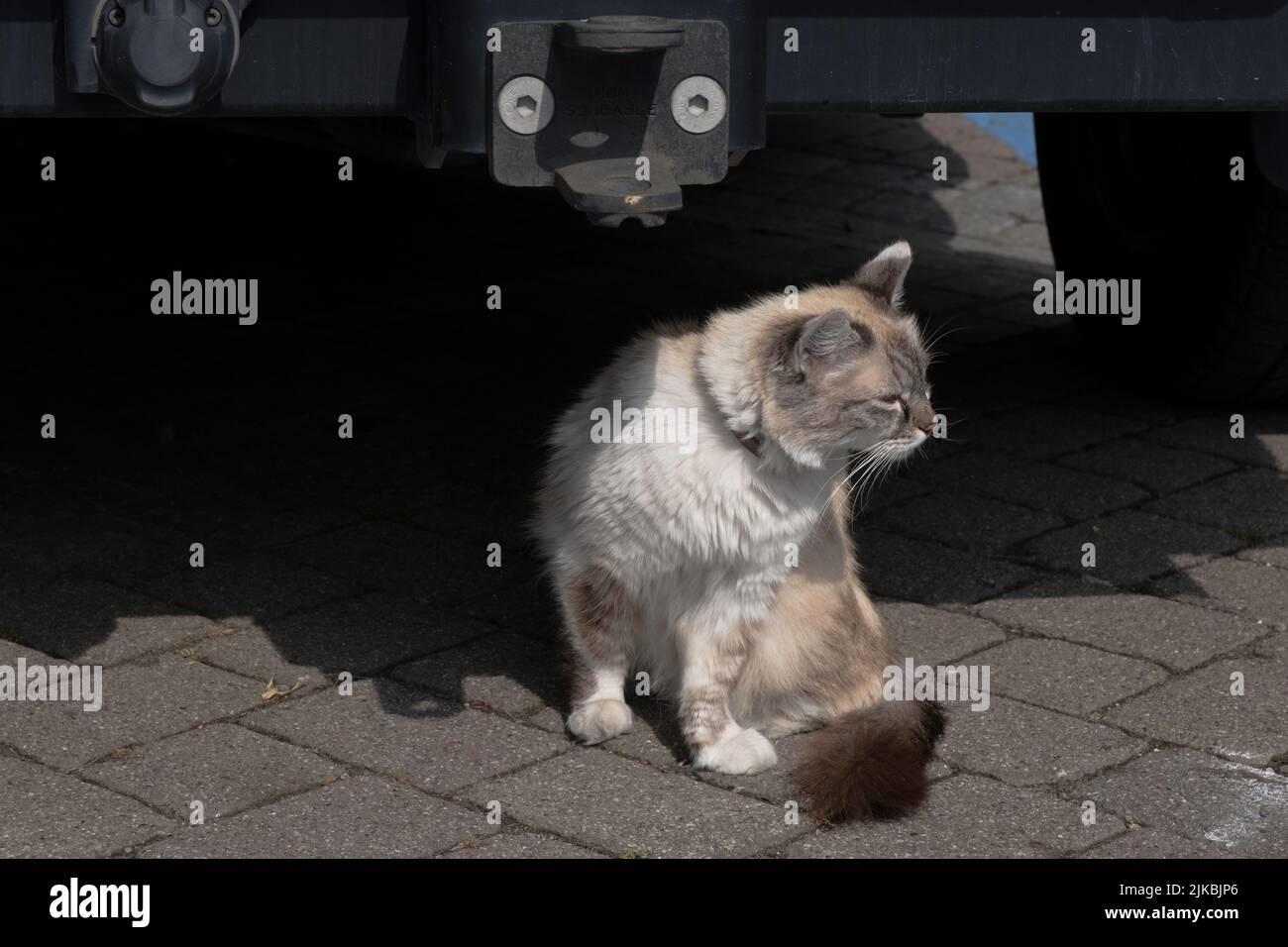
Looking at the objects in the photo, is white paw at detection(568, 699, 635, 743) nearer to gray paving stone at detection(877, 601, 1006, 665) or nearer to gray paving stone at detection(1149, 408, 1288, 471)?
gray paving stone at detection(877, 601, 1006, 665)

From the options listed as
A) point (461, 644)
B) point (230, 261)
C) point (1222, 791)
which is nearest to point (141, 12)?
point (461, 644)

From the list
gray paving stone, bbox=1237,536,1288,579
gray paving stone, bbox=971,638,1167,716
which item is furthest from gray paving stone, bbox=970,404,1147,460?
gray paving stone, bbox=971,638,1167,716

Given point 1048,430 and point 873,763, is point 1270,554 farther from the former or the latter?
point 873,763

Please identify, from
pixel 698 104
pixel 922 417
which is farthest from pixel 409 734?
pixel 698 104

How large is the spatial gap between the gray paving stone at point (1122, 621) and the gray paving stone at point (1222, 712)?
0.08 metres

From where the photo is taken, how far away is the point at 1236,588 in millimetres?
3959

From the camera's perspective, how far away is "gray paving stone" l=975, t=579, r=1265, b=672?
3.67m

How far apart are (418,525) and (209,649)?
2.64ft

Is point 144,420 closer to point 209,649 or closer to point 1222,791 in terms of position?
point 209,649

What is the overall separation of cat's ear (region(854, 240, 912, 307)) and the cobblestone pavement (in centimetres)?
77

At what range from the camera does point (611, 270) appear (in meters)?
6.38

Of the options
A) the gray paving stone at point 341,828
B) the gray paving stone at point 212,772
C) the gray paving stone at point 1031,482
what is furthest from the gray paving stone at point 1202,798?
the gray paving stone at point 212,772

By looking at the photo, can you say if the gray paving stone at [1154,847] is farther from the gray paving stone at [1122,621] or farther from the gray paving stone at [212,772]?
the gray paving stone at [212,772]

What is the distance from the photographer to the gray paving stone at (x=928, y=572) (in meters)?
3.96
